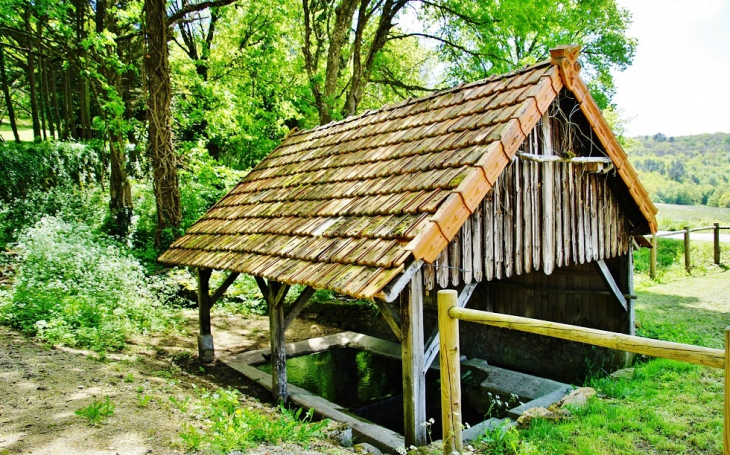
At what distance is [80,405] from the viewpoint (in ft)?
14.2

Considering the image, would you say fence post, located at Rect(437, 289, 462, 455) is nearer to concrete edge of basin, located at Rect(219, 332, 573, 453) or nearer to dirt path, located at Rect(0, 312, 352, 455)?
concrete edge of basin, located at Rect(219, 332, 573, 453)

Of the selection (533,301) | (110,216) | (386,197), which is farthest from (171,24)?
(533,301)

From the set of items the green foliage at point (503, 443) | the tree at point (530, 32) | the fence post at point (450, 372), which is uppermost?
the tree at point (530, 32)

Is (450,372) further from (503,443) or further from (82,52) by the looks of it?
(82,52)

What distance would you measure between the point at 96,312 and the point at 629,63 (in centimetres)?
1938

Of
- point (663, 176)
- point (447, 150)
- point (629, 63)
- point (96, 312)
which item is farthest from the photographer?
point (663, 176)

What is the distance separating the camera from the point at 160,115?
421 inches

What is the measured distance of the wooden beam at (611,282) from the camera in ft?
20.4

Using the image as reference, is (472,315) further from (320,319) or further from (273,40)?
(273,40)

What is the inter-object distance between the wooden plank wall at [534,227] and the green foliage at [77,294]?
5.43 m

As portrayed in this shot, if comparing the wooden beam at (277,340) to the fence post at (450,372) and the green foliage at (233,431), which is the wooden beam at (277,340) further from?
the fence post at (450,372)

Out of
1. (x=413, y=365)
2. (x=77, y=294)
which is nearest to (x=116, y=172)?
(x=77, y=294)

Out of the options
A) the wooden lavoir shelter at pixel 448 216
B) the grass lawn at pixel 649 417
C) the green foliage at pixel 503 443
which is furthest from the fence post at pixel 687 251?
the green foliage at pixel 503 443

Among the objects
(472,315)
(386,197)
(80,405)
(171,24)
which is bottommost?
(80,405)
